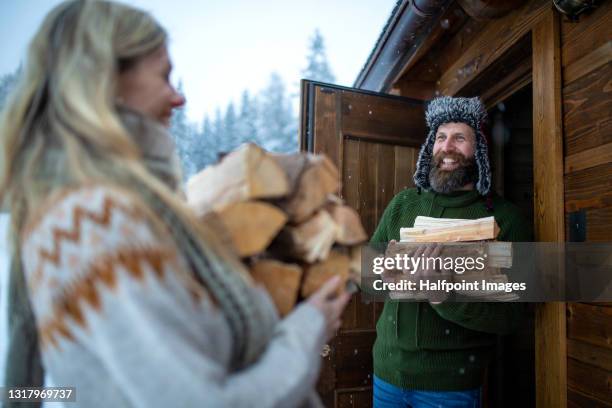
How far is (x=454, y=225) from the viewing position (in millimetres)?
1604

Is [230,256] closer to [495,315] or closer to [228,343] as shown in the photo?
[228,343]

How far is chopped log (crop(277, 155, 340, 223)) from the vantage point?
2.85ft

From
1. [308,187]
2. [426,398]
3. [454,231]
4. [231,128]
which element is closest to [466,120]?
[454,231]

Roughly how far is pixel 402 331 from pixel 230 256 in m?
1.39

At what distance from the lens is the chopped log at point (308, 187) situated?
87 centimetres

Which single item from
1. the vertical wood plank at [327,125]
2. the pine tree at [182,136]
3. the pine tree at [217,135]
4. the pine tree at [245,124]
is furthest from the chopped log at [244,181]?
the pine tree at [245,124]

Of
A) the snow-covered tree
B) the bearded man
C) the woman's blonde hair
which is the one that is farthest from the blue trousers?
the snow-covered tree

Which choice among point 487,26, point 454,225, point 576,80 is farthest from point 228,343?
point 487,26

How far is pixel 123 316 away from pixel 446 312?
1416mm

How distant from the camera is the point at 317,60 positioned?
45.8 ft

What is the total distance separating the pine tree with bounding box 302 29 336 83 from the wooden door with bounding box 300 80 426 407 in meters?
11.6

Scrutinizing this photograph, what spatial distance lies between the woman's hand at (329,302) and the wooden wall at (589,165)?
3.76 feet

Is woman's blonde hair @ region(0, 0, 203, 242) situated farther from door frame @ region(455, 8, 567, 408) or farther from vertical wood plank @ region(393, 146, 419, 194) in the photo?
vertical wood plank @ region(393, 146, 419, 194)

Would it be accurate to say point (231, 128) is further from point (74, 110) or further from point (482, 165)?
point (74, 110)
